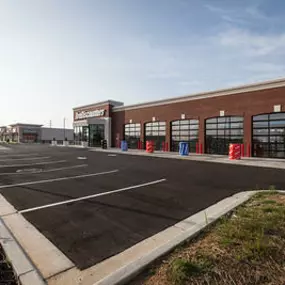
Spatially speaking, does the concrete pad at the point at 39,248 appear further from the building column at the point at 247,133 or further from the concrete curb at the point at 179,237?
the building column at the point at 247,133

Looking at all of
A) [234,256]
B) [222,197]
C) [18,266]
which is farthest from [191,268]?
[222,197]

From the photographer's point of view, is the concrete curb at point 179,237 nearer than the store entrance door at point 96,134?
Yes

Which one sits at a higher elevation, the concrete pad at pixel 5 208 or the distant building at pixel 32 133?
the distant building at pixel 32 133

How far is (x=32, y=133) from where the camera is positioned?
88.4 m

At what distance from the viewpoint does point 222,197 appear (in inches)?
286

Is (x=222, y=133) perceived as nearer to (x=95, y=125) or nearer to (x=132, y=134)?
(x=132, y=134)

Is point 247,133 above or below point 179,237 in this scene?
above

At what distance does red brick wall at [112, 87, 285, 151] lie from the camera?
63.4 ft

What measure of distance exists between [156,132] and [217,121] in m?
8.48

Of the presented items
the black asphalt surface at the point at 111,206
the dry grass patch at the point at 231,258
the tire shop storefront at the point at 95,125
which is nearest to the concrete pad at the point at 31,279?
the black asphalt surface at the point at 111,206

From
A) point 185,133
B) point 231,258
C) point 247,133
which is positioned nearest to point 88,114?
point 185,133

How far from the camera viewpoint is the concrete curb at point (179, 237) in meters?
3.07

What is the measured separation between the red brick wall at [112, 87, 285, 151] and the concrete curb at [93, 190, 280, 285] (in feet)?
49.6

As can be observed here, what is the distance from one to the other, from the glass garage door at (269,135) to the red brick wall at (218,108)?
0.51 metres
